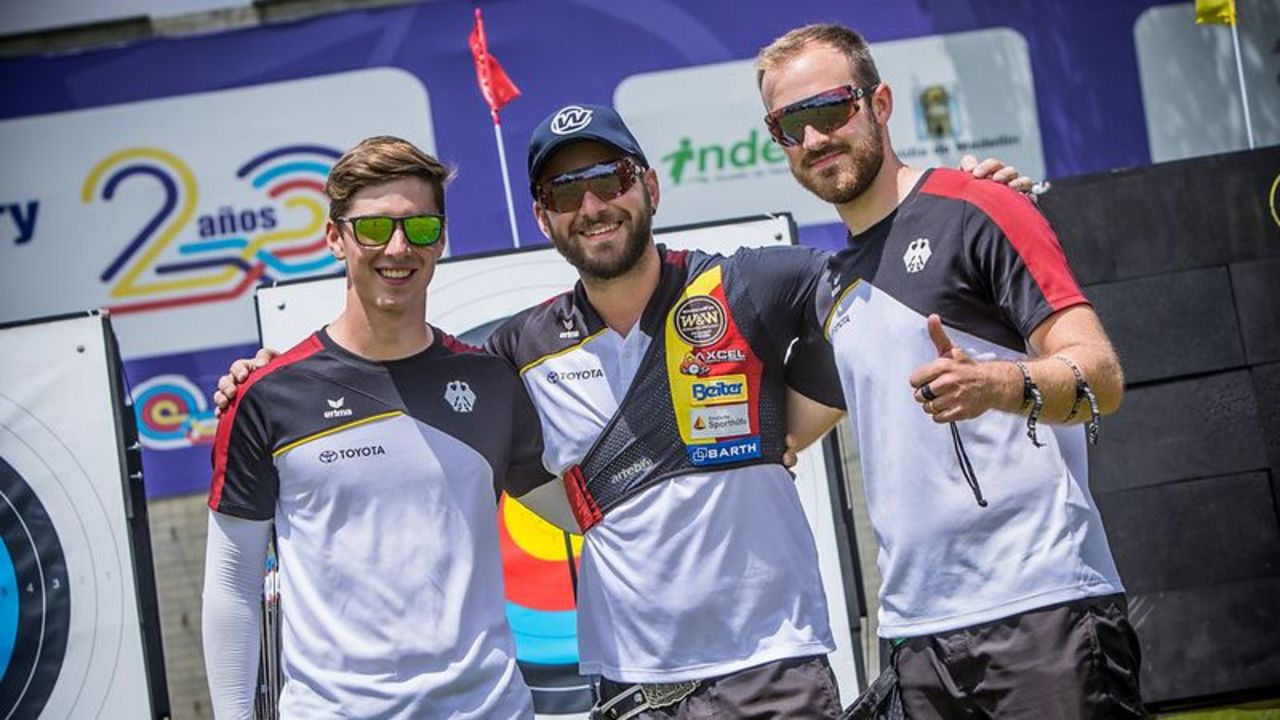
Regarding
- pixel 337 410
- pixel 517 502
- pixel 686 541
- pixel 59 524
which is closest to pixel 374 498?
pixel 337 410

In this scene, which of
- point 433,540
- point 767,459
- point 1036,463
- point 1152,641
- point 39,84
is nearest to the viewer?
point 1036,463

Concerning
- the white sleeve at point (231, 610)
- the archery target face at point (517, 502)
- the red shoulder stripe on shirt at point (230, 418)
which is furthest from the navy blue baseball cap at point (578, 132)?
the archery target face at point (517, 502)

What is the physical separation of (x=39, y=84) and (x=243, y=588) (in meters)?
3.19

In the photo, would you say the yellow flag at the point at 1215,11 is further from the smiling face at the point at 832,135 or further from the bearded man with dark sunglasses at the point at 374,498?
the bearded man with dark sunglasses at the point at 374,498

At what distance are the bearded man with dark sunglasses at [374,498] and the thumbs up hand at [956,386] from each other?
88cm

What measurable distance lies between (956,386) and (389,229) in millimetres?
1067

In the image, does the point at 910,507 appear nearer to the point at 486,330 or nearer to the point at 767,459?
the point at 767,459

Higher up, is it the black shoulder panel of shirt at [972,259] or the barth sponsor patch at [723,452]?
the black shoulder panel of shirt at [972,259]

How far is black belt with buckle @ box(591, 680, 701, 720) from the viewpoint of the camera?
240cm

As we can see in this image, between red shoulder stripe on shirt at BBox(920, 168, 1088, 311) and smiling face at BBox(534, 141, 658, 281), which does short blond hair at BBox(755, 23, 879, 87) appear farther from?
smiling face at BBox(534, 141, 658, 281)

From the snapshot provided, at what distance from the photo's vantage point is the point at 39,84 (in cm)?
496

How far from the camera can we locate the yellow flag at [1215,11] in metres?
4.68

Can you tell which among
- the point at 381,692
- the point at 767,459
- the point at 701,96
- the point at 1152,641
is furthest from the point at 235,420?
the point at 701,96

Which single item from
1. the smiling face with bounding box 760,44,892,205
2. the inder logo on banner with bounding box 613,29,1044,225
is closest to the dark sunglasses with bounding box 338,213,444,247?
the smiling face with bounding box 760,44,892,205
